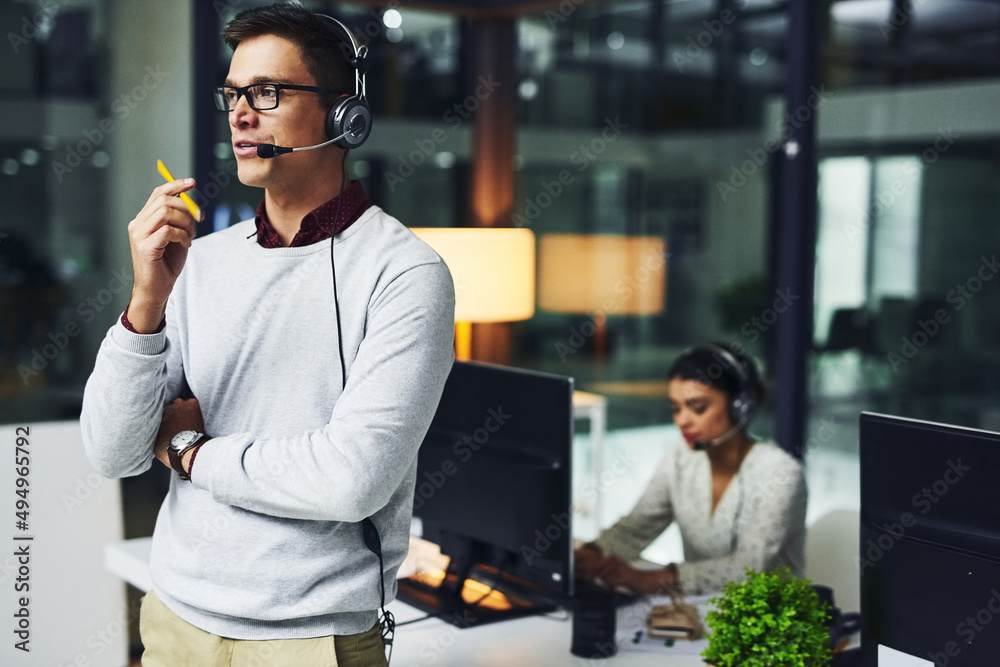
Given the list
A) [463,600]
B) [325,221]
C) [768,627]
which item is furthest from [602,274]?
[325,221]

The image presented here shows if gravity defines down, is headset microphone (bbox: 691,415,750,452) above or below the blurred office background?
below

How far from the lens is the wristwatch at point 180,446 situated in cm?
130

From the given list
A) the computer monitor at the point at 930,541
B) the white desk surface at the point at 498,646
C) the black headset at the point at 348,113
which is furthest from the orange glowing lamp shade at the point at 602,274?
the black headset at the point at 348,113

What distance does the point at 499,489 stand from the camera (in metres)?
2.00

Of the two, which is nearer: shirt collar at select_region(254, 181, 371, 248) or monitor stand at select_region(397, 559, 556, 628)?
shirt collar at select_region(254, 181, 371, 248)

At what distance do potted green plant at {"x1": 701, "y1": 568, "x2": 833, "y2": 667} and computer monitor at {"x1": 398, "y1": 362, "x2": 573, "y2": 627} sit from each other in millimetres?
403

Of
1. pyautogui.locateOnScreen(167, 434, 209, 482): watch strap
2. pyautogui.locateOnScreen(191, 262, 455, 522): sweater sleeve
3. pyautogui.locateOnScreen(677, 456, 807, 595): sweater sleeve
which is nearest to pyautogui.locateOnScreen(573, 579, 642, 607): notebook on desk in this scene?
pyautogui.locateOnScreen(677, 456, 807, 595): sweater sleeve

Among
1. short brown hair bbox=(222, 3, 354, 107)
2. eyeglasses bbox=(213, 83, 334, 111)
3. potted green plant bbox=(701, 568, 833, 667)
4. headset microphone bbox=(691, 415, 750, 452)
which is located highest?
short brown hair bbox=(222, 3, 354, 107)

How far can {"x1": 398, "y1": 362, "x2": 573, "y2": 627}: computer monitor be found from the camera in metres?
1.92

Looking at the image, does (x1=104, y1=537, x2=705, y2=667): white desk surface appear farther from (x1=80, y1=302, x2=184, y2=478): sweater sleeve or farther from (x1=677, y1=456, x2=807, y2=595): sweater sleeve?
(x1=80, y1=302, x2=184, y2=478): sweater sleeve

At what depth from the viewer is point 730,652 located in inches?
61.4

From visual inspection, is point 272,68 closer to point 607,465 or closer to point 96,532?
point 96,532

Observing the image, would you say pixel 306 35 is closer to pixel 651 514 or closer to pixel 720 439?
pixel 720 439

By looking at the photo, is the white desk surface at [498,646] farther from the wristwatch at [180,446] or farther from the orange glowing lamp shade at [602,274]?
the orange glowing lamp shade at [602,274]
